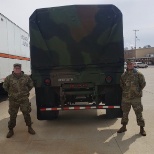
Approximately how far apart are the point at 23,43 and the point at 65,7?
917 cm

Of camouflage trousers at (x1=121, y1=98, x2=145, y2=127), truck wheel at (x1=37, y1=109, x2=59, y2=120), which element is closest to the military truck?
truck wheel at (x1=37, y1=109, x2=59, y2=120)

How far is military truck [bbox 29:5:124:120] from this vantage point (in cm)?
770

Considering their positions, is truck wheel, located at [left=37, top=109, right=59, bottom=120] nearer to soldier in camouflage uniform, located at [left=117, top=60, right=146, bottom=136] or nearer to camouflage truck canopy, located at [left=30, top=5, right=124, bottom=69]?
camouflage truck canopy, located at [left=30, top=5, right=124, bottom=69]

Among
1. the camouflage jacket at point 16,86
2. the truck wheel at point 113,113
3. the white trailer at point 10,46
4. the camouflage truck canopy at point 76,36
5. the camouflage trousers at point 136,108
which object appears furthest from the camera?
the white trailer at point 10,46

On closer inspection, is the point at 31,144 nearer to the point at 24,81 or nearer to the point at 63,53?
the point at 24,81

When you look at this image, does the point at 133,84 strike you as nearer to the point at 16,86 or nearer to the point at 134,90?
the point at 134,90

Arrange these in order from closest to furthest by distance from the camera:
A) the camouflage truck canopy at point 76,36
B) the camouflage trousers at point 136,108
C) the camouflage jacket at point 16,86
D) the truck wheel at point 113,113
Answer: the camouflage trousers at point 136,108
the camouflage jacket at point 16,86
the camouflage truck canopy at point 76,36
the truck wheel at point 113,113

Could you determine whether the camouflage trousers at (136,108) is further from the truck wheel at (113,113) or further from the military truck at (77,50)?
the truck wheel at (113,113)

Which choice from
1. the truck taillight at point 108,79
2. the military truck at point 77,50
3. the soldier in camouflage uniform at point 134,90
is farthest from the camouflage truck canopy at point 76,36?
the soldier in camouflage uniform at point 134,90

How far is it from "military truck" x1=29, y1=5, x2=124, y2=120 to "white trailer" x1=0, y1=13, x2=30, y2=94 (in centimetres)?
463

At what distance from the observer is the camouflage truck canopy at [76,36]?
7.69 m

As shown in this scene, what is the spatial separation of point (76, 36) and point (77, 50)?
1.22 ft

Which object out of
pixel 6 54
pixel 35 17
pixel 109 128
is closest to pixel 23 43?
pixel 6 54

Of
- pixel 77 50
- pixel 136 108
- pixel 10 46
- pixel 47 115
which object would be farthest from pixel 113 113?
pixel 10 46
